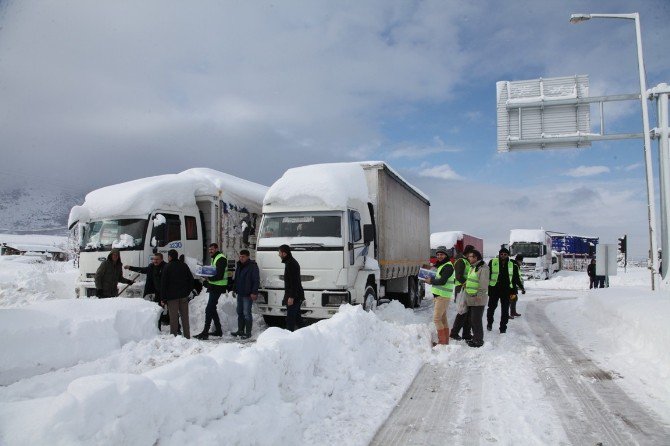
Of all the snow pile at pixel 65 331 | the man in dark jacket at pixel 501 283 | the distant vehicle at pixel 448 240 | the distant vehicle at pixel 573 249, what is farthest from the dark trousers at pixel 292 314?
the distant vehicle at pixel 573 249

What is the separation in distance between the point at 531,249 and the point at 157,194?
27.1 meters

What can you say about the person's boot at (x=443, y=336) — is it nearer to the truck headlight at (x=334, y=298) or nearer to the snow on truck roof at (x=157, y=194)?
the truck headlight at (x=334, y=298)

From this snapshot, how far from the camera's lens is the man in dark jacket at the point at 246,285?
872cm

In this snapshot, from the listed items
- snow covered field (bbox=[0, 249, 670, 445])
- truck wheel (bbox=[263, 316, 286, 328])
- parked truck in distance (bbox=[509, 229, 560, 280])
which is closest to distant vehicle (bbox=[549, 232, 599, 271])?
parked truck in distance (bbox=[509, 229, 560, 280])

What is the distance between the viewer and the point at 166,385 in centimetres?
319

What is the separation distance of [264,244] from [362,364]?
13.5 ft

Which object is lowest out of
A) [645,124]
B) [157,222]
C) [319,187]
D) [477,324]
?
[477,324]

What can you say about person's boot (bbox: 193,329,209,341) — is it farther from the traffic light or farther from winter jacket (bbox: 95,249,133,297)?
the traffic light

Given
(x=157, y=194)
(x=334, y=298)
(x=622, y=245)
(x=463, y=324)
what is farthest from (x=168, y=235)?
(x=622, y=245)

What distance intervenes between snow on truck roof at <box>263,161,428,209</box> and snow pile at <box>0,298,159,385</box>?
3.35 meters

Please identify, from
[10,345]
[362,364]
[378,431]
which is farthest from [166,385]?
[10,345]

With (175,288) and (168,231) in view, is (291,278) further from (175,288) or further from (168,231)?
(168,231)

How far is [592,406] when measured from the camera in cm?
486

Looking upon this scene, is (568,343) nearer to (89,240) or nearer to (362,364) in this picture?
(362,364)
